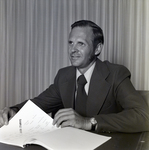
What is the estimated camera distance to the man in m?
1.13

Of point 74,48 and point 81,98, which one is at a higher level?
point 74,48

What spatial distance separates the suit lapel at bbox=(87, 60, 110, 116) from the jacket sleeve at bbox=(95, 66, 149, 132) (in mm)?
107

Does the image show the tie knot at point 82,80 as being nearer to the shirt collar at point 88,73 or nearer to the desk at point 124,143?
the shirt collar at point 88,73

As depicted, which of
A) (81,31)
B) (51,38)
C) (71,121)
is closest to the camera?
(71,121)

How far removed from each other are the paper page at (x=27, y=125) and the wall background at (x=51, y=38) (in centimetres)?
Result: 176

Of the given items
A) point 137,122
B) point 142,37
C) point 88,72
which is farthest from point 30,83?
point 137,122

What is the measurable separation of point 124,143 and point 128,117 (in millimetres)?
236

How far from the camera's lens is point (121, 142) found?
0.96 metres

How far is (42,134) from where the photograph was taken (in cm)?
97

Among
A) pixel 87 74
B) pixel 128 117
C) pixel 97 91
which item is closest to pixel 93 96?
pixel 97 91

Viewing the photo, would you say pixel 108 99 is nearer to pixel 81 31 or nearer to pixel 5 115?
pixel 81 31

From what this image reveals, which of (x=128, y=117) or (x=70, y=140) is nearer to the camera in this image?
(x=70, y=140)

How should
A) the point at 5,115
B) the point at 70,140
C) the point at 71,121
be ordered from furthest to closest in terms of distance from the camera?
1. the point at 5,115
2. the point at 71,121
3. the point at 70,140

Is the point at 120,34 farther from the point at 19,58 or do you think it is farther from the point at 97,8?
the point at 19,58
